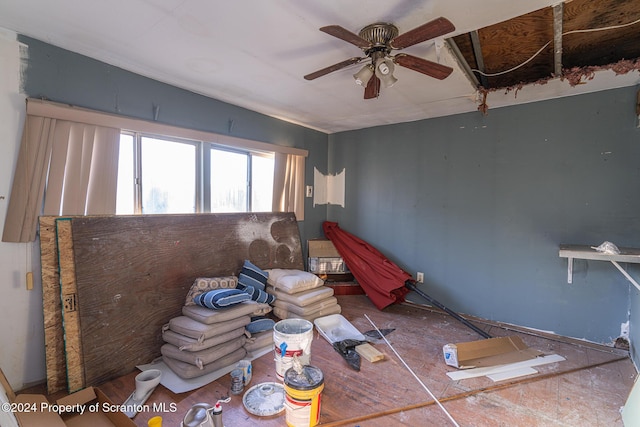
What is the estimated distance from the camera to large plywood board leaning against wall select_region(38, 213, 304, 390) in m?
2.03

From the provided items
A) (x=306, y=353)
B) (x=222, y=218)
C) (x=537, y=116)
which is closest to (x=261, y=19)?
(x=222, y=218)

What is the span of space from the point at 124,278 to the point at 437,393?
2500 millimetres

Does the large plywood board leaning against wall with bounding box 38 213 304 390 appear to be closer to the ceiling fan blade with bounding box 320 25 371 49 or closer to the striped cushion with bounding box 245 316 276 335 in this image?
the striped cushion with bounding box 245 316 276 335

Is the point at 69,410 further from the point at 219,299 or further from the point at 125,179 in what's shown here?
the point at 125,179

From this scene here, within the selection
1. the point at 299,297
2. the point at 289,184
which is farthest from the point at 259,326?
the point at 289,184

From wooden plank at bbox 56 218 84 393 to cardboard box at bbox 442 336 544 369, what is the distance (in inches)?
108

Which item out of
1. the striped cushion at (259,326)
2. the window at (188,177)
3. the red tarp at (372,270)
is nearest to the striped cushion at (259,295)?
the striped cushion at (259,326)

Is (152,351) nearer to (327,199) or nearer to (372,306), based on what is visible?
(372,306)

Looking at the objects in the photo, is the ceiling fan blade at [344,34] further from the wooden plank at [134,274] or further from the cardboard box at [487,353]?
the cardboard box at [487,353]

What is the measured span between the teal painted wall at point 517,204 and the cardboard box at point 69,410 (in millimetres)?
3296

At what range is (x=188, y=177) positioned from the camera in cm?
300

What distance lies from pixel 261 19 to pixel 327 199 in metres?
3.14

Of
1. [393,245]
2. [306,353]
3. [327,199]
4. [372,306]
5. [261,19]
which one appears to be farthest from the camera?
[327,199]

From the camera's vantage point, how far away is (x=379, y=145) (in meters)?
4.19
